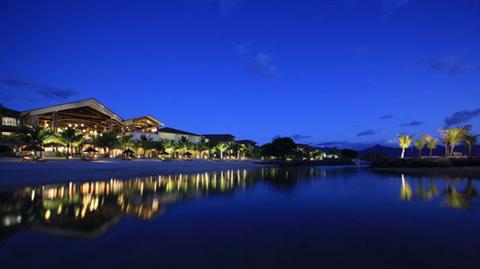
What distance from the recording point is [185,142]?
279 ft

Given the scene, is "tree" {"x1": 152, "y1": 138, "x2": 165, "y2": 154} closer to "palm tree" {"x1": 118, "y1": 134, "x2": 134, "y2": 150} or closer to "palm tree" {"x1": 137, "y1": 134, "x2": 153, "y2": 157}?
"palm tree" {"x1": 137, "y1": 134, "x2": 153, "y2": 157}

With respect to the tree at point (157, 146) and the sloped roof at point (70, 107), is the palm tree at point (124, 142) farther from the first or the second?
the sloped roof at point (70, 107)

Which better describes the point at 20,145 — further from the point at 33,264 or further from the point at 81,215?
the point at 33,264

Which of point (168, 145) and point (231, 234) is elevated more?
point (168, 145)

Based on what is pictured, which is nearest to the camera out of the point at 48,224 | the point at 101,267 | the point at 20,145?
the point at 101,267

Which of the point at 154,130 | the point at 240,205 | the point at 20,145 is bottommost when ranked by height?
the point at 240,205

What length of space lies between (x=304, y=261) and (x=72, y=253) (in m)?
5.81

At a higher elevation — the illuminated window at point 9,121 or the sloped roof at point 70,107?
the sloped roof at point 70,107

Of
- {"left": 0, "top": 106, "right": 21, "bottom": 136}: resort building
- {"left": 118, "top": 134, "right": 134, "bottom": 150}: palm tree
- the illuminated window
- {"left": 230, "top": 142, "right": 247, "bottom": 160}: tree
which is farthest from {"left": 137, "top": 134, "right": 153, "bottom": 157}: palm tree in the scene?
{"left": 230, "top": 142, "right": 247, "bottom": 160}: tree

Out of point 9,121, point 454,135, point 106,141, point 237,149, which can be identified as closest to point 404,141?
point 454,135

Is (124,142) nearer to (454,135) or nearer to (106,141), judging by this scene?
(106,141)

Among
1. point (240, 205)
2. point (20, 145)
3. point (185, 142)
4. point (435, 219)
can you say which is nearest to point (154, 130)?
point (185, 142)

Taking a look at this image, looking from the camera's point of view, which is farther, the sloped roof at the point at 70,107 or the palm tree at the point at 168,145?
the palm tree at the point at 168,145

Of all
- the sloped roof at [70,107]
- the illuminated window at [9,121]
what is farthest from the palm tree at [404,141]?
the illuminated window at [9,121]
